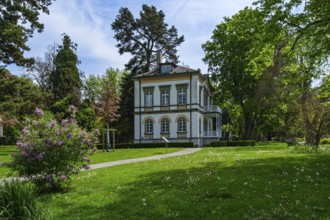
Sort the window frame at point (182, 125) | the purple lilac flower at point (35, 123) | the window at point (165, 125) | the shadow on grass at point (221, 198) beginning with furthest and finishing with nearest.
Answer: the window at point (165, 125)
the window frame at point (182, 125)
the purple lilac flower at point (35, 123)
the shadow on grass at point (221, 198)

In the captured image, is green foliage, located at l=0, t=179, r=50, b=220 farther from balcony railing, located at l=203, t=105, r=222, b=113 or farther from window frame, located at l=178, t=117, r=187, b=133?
balcony railing, located at l=203, t=105, r=222, b=113

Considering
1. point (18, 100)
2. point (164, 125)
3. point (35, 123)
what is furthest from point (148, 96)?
point (35, 123)

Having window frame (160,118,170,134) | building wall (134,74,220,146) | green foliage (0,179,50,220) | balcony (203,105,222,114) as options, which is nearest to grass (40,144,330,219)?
green foliage (0,179,50,220)

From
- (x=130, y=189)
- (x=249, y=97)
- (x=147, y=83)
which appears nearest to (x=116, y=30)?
(x=147, y=83)

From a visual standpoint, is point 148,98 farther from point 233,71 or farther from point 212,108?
point 233,71

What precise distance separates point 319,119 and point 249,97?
1713cm

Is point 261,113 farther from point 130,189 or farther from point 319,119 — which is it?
point 130,189

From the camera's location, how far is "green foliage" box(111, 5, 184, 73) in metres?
54.5

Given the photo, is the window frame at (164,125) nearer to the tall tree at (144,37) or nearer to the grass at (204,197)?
the tall tree at (144,37)

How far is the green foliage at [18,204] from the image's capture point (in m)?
5.17

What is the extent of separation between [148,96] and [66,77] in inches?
443

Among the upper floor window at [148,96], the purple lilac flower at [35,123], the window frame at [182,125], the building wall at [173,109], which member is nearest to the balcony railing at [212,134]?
the building wall at [173,109]

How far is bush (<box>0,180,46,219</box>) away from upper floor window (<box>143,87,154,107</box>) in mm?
39187

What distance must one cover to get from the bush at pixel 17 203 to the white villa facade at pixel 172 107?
36652 millimetres
